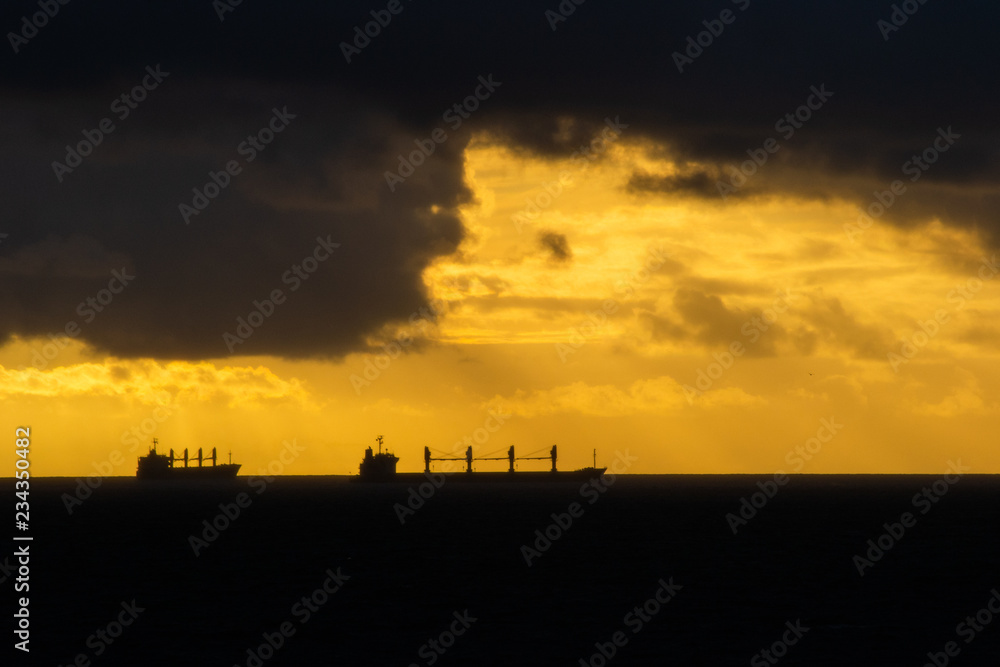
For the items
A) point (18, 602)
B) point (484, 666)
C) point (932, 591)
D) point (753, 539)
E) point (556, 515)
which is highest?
point (556, 515)

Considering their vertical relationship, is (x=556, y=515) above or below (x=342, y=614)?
above

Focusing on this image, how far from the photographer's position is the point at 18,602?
69.4 m

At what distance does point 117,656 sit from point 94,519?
120 meters

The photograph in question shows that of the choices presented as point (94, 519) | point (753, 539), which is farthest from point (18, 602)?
point (94, 519)

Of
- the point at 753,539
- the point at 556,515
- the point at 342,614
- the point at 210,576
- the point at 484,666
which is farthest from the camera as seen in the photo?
the point at 556,515

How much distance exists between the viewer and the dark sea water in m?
54.3

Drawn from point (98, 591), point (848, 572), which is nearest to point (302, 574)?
point (98, 591)

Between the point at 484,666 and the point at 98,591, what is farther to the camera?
the point at 98,591

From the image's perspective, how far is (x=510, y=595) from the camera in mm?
72812

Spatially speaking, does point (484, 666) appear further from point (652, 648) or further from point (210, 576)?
point (210, 576)

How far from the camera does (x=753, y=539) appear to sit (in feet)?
381

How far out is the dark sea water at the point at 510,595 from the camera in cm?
5428

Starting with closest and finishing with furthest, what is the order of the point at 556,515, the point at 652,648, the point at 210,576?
the point at 652,648 → the point at 210,576 → the point at 556,515

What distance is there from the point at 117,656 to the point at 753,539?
75.5 meters
